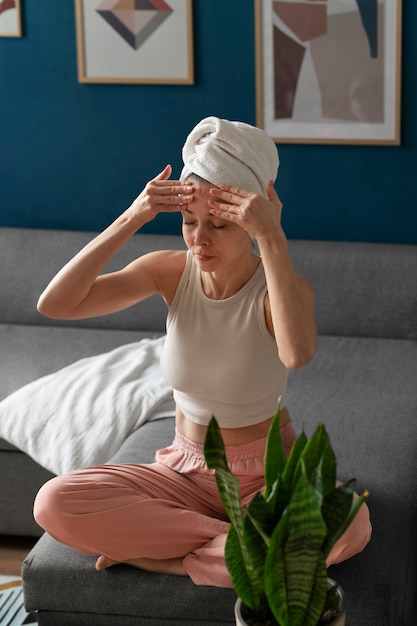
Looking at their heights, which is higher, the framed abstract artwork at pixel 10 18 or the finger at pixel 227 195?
the framed abstract artwork at pixel 10 18

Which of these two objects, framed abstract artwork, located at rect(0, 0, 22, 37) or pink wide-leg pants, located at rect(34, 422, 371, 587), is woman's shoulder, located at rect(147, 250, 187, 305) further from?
framed abstract artwork, located at rect(0, 0, 22, 37)

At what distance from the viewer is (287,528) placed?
1.58m

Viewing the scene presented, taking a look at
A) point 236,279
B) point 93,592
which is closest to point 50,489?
point 93,592

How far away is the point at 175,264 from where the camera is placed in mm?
2557

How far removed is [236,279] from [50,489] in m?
0.64

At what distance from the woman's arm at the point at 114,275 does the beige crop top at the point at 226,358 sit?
0.13m

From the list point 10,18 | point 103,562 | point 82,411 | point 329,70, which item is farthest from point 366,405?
point 10,18

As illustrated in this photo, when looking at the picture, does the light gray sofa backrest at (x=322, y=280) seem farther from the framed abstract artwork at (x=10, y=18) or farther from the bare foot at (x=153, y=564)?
the bare foot at (x=153, y=564)

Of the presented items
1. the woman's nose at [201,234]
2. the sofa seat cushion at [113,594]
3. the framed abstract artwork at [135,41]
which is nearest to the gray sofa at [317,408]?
the sofa seat cushion at [113,594]

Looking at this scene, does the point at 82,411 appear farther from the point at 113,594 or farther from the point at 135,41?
the point at 135,41

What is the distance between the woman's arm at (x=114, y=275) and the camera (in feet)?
7.66

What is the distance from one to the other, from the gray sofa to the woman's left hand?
2.48ft

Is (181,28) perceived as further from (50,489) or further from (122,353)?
(50,489)

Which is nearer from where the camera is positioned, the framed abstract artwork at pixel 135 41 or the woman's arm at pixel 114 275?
the woman's arm at pixel 114 275
